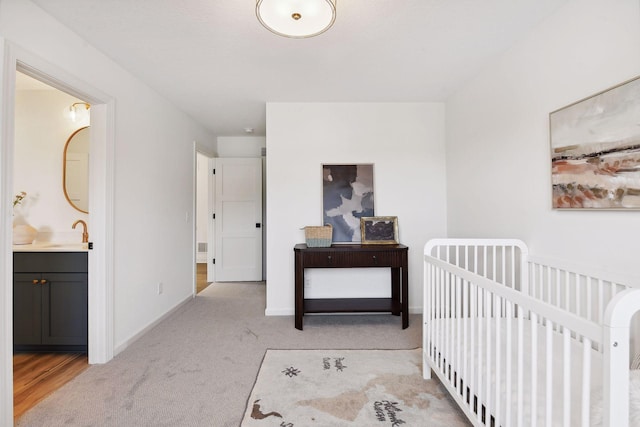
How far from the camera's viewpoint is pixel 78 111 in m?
2.77

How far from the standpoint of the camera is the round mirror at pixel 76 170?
2.72m

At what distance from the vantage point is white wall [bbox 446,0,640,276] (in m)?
→ 1.40

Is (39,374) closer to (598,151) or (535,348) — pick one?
(535,348)

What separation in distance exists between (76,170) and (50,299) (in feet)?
3.84

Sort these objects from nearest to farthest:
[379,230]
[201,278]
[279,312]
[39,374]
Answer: [39,374]
[379,230]
[279,312]
[201,278]

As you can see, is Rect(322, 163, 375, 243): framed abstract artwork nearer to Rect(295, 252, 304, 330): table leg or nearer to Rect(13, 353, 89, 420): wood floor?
Rect(295, 252, 304, 330): table leg

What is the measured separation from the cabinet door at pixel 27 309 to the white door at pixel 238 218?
2.40m

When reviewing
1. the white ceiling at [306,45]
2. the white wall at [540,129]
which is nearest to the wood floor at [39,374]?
the white ceiling at [306,45]

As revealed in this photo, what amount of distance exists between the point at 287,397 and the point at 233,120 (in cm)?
317

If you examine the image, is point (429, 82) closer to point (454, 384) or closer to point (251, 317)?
point (454, 384)

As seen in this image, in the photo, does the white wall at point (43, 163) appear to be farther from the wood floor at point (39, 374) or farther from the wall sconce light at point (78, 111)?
the wood floor at point (39, 374)

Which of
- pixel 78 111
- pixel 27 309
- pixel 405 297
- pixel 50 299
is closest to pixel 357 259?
pixel 405 297

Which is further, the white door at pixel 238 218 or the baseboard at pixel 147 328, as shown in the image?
the white door at pixel 238 218

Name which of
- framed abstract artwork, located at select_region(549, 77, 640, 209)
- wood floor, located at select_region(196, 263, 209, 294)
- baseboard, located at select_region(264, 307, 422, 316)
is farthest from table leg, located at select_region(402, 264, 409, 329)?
wood floor, located at select_region(196, 263, 209, 294)
